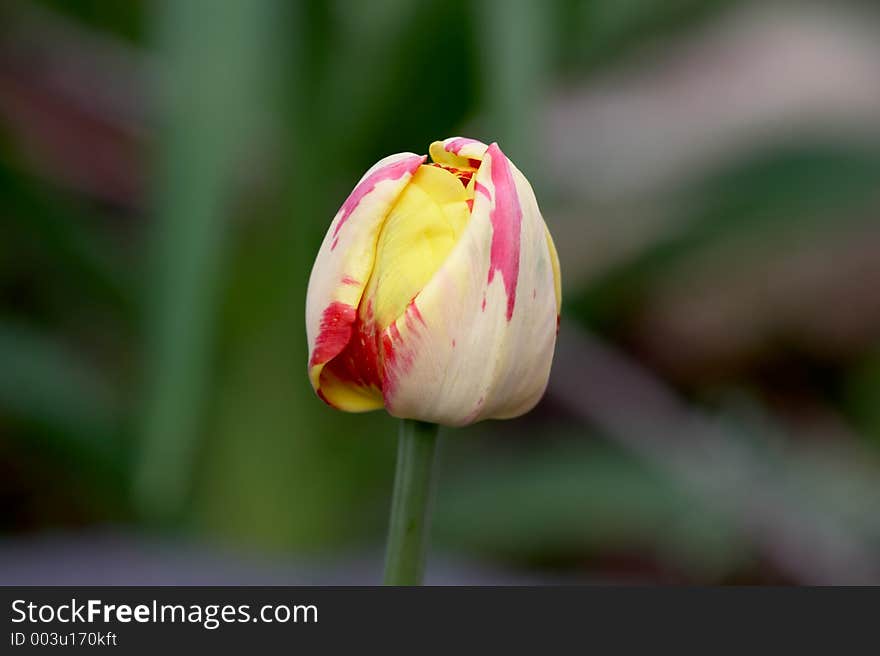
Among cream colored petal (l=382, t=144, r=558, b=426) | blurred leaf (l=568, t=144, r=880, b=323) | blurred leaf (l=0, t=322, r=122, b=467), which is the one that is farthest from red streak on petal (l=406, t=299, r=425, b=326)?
blurred leaf (l=568, t=144, r=880, b=323)


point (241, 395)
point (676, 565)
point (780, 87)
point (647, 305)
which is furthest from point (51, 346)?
point (780, 87)

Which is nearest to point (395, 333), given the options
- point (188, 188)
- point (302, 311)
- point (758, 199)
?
point (188, 188)

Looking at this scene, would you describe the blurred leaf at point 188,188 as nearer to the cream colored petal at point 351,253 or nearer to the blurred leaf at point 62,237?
the blurred leaf at point 62,237

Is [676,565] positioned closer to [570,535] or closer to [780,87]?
[570,535]

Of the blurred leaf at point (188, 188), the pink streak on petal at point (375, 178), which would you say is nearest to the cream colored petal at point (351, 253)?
the pink streak on petal at point (375, 178)

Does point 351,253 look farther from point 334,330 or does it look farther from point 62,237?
point 62,237

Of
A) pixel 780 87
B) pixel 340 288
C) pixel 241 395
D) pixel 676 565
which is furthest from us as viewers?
pixel 780 87

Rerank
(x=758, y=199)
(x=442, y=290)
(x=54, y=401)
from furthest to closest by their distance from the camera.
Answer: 1. (x=758, y=199)
2. (x=54, y=401)
3. (x=442, y=290)
